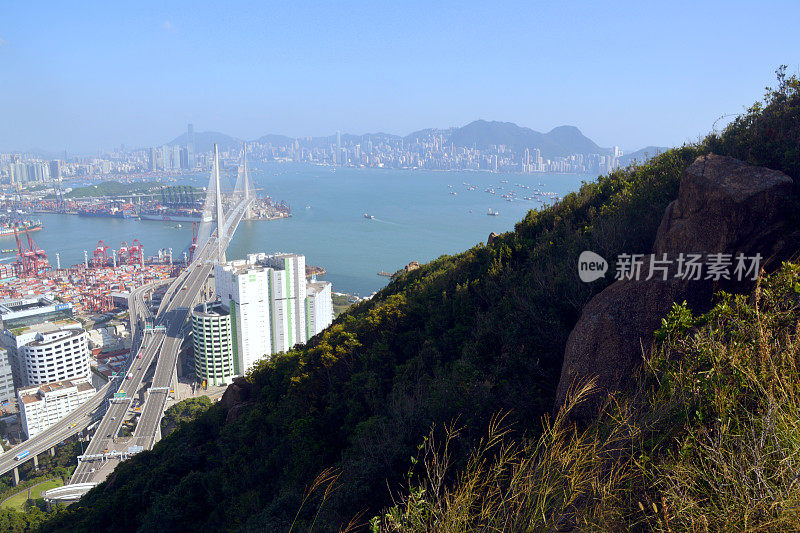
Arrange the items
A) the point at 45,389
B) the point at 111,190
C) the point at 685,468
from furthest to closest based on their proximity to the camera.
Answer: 1. the point at 111,190
2. the point at 45,389
3. the point at 685,468

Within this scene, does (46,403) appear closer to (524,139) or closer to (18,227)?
(18,227)

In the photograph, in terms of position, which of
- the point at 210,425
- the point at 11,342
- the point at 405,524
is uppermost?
the point at 405,524

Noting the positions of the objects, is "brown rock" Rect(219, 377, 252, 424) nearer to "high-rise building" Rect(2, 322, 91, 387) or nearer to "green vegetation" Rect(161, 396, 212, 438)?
"green vegetation" Rect(161, 396, 212, 438)

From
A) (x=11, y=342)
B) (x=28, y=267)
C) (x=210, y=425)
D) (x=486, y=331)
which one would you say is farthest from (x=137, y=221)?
(x=486, y=331)

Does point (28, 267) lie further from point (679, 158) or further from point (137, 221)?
point (679, 158)

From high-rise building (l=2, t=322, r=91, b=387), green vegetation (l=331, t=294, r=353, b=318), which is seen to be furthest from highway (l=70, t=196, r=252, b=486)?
green vegetation (l=331, t=294, r=353, b=318)

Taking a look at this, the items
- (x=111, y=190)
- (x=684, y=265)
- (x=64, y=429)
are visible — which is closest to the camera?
→ (x=684, y=265)

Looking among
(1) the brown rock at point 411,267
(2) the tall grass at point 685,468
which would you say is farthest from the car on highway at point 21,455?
(2) the tall grass at point 685,468

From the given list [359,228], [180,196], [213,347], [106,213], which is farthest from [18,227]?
[213,347]
